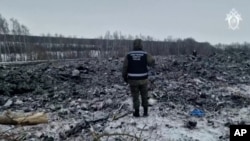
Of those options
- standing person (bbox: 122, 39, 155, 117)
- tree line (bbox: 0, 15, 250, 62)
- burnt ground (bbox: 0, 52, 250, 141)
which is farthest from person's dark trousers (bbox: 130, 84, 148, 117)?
tree line (bbox: 0, 15, 250, 62)

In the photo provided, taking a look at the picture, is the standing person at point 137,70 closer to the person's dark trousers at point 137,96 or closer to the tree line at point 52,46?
the person's dark trousers at point 137,96

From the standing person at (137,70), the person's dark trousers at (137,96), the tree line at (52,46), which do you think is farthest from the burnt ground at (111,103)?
the tree line at (52,46)

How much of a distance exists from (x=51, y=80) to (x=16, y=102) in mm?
2608

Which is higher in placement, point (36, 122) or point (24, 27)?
point (24, 27)

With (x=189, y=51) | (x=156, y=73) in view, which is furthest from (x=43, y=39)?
(x=189, y=51)

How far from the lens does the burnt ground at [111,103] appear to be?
5.78m

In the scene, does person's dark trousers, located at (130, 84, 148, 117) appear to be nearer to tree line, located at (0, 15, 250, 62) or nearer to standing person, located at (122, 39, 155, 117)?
standing person, located at (122, 39, 155, 117)

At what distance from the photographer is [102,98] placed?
8.29m

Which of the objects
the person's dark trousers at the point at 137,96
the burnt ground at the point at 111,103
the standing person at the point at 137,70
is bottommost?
the burnt ground at the point at 111,103

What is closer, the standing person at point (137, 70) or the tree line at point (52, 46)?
the standing person at point (137, 70)

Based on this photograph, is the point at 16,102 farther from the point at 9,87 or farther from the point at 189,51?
the point at 189,51

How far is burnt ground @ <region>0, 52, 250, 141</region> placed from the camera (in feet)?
19.0

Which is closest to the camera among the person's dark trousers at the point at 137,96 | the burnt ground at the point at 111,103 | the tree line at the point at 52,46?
the burnt ground at the point at 111,103

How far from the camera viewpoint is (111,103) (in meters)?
7.64
